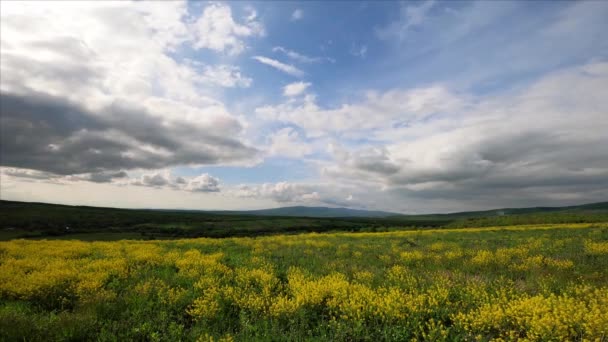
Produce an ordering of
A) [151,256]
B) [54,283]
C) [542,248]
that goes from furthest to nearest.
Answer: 1. [542,248]
2. [151,256]
3. [54,283]

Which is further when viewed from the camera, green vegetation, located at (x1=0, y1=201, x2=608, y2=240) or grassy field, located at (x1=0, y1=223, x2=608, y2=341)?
green vegetation, located at (x1=0, y1=201, x2=608, y2=240)

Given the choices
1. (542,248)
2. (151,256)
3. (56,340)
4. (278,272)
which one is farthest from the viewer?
(542,248)

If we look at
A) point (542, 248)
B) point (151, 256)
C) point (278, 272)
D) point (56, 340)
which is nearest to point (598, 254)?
point (542, 248)

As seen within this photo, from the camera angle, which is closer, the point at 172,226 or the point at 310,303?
the point at 310,303

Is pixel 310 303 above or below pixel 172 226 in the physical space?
above

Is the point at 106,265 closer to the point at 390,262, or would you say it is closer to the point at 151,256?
the point at 151,256

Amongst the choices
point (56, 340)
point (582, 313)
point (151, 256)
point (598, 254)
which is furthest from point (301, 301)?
point (598, 254)

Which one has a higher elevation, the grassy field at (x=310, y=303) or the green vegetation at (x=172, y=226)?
the grassy field at (x=310, y=303)

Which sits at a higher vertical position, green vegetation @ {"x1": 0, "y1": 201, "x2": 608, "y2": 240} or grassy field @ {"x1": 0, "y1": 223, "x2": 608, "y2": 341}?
grassy field @ {"x1": 0, "y1": 223, "x2": 608, "y2": 341}

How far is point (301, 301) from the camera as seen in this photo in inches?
319

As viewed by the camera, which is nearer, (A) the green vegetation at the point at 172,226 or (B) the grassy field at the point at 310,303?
(B) the grassy field at the point at 310,303

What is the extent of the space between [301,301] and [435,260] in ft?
29.2

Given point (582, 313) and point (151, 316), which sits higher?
point (582, 313)

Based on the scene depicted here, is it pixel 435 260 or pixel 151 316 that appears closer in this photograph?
pixel 151 316
